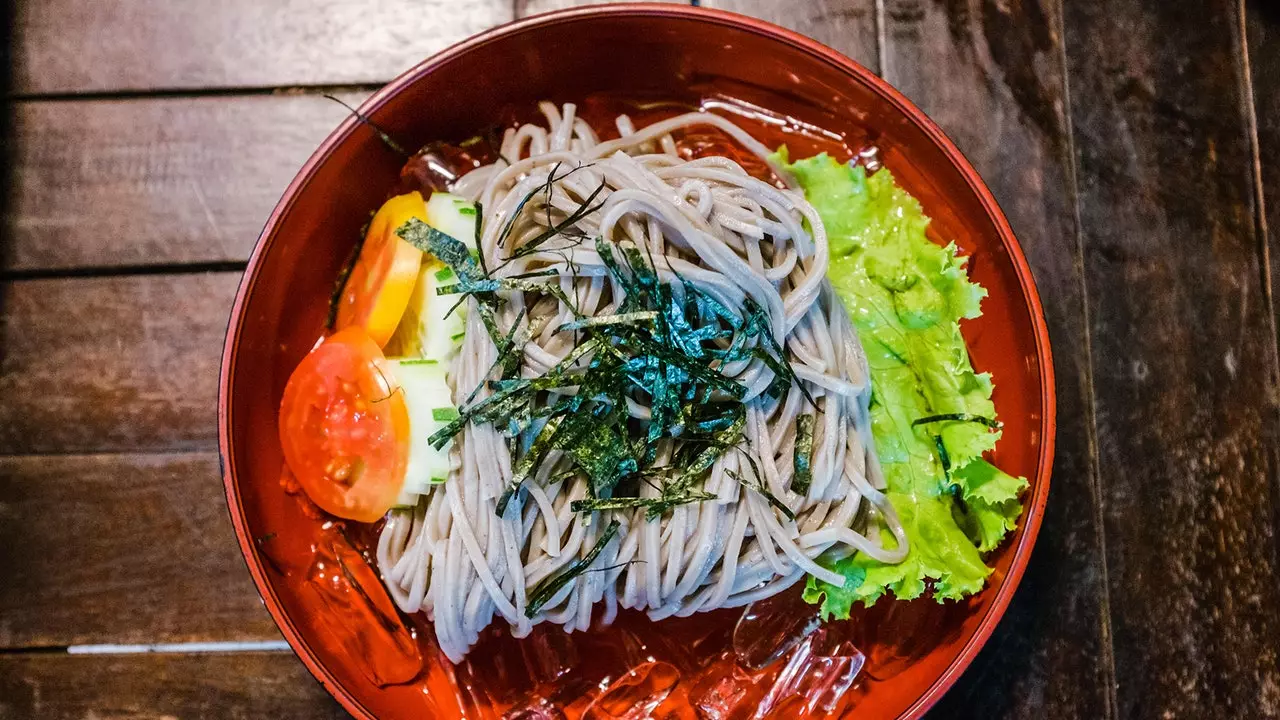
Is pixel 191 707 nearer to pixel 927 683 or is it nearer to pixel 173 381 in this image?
pixel 173 381

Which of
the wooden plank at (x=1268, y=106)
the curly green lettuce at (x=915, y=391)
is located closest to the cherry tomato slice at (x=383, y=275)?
the curly green lettuce at (x=915, y=391)

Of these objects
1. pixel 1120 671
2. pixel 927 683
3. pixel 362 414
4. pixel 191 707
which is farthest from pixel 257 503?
pixel 1120 671

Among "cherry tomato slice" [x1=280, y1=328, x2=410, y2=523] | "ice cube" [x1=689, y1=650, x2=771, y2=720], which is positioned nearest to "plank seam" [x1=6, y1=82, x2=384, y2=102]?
"cherry tomato slice" [x1=280, y1=328, x2=410, y2=523]

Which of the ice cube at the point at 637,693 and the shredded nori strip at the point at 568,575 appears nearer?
the shredded nori strip at the point at 568,575

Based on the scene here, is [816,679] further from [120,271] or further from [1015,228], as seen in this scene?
[120,271]

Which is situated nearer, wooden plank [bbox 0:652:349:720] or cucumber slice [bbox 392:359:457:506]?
cucumber slice [bbox 392:359:457:506]

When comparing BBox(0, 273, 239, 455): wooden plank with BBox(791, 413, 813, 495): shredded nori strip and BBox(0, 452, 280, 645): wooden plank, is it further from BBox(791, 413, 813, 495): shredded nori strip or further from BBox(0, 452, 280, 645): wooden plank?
BBox(791, 413, 813, 495): shredded nori strip

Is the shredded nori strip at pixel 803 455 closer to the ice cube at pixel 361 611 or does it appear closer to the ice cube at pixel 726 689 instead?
the ice cube at pixel 726 689
